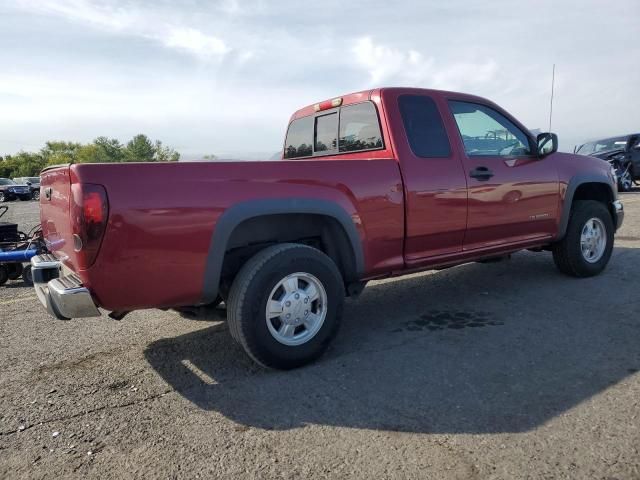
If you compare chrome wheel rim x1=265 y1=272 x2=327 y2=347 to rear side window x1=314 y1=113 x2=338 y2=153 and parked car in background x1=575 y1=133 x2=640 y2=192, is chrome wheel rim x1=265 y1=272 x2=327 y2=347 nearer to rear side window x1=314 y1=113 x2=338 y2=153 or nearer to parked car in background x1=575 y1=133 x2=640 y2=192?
rear side window x1=314 y1=113 x2=338 y2=153

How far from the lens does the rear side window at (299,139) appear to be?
4984 millimetres

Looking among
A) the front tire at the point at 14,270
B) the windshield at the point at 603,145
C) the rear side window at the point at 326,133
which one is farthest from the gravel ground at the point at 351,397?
the windshield at the point at 603,145

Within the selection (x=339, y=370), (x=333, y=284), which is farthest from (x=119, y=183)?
(x=339, y=370)

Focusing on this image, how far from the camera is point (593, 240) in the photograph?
5613mm

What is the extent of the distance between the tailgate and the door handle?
122 inches

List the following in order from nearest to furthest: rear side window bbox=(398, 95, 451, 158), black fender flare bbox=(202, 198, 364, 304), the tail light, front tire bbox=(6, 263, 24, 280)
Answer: the tail light, black fender flare bbox=(202, 198, 364, 304), rear side window bbox=(398, 95, 451, 158), front tire bbox=(6, 263, 24, 280)

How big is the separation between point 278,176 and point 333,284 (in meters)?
0.83

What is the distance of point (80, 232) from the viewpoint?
2.75 m

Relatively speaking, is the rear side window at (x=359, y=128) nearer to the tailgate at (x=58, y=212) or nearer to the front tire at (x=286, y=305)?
the front tire at (x=286, y=305)

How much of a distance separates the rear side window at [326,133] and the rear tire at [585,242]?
2.73 metres

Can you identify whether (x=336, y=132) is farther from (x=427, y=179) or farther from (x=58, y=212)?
(x=58, y=212)

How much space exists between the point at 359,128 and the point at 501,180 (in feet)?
4.58

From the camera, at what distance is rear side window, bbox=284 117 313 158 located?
16.4 ft

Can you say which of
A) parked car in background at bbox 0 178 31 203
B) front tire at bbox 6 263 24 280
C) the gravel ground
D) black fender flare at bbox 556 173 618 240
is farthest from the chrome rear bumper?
parked car in background at bbox 0 178 31 203
